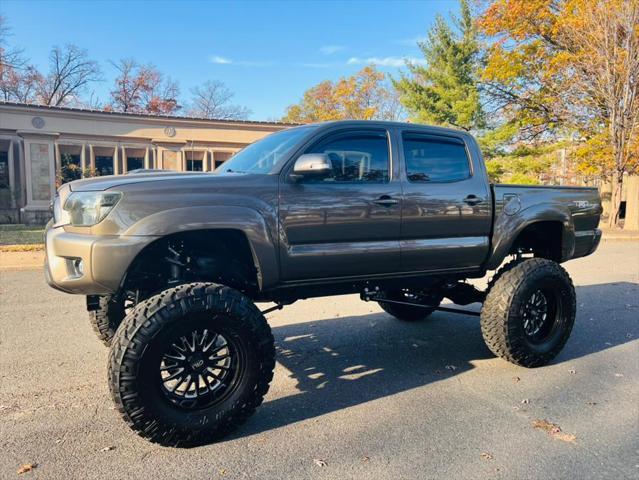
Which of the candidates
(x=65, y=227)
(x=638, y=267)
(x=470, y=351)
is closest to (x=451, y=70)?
(x=638, y=267)

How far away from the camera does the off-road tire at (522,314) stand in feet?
14.5

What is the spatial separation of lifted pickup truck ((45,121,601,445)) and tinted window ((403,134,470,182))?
0.01m

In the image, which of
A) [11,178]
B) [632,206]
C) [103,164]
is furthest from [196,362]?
[632,206]

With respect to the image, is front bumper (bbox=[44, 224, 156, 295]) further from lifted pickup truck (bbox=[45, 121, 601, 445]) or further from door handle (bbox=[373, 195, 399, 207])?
door handle (bbox=[373, 195, 399, 207])

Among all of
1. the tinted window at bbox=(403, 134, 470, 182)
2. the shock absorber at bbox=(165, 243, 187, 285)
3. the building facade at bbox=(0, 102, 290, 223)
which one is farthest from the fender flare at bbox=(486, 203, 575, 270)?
the building facade at bbox=(0, 102, 290, 223)

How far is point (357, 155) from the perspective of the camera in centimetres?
404

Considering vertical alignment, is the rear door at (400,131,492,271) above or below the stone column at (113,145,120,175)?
below

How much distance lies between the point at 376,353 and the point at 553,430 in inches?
74.7

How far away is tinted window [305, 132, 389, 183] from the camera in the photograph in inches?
154

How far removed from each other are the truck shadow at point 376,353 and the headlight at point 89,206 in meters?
1.69

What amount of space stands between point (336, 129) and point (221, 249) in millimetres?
1316

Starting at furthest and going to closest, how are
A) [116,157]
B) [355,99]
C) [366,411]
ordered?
[355,99] < [116,157] < [366,411]

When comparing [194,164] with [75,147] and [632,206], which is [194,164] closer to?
[75,147]

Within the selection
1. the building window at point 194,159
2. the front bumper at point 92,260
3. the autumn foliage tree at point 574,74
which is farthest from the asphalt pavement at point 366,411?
the building window at point 194,159
